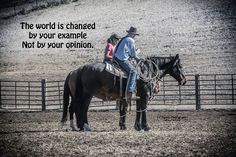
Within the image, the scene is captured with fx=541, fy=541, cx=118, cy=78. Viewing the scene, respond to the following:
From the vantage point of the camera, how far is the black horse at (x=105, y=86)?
11836mm

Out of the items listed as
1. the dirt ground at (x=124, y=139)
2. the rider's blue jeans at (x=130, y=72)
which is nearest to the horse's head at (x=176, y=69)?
the dirt ground at (x=124, y=139)

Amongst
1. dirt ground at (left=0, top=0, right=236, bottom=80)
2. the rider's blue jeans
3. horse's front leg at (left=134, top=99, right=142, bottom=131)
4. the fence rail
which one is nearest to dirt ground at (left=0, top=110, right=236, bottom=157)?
horse's front leg at (left=134, top=99, right=142, bottom=131)

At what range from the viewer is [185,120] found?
14.6 metres

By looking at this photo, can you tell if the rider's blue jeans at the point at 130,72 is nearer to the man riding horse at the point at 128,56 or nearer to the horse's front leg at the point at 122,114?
the man riding horse at the point at 128,56

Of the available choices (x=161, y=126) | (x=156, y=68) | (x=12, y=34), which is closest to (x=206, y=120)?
(x=161, y=126)

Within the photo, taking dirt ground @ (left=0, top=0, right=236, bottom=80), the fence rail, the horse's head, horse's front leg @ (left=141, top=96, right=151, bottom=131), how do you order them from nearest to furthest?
horse's front leg @ (left=141, top=96, right=151, bottom=131), the horse's head, the fence rail, dirt ground @ (left=0, top=0, right=236, bottom=80)

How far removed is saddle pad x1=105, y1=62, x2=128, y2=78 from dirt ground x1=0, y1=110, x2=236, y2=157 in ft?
4.10

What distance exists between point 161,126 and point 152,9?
114 feet

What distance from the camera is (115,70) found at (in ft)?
38.9

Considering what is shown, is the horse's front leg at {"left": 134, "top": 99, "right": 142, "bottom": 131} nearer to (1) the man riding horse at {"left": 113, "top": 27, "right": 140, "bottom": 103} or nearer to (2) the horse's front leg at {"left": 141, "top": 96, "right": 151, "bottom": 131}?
(2) the horse's front leg at {"left": 141, "top": 96, "right": 151, "bottom": 131}

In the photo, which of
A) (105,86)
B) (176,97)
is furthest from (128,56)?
(176,97)

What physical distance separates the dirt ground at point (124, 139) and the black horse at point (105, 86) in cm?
51

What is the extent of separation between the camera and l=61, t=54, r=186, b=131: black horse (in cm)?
1184

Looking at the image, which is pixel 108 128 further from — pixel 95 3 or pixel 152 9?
pixel 95 3
